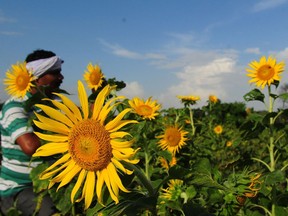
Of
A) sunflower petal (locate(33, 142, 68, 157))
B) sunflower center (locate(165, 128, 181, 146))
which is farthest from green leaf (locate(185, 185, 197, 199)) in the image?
sunflower center (locate(165, 128, 181, 146))

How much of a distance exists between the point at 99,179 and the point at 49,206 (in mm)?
1891

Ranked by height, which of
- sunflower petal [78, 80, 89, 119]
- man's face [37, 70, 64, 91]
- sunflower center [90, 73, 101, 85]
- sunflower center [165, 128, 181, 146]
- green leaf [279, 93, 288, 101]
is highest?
man's face [37, 70, 64, 91]

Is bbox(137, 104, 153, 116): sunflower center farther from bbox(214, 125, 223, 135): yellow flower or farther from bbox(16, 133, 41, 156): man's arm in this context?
bbox(214, 125, 223, 135): yellow flower

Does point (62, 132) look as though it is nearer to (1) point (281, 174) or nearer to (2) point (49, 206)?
(1) point (281, 174)

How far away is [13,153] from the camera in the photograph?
3373mm

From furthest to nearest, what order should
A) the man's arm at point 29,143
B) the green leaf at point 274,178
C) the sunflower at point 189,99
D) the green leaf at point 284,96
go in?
1. the sunflower at point 189,99
2. the man's arm at point 29,143
3. the green leaf at point 284,96
4. the green leaf at point 274,178

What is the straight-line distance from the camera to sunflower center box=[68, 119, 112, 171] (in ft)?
4.39

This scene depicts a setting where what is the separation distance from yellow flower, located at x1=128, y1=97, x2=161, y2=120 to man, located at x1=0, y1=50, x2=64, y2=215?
0.67 metres

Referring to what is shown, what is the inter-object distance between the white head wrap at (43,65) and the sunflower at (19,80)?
0.46 m

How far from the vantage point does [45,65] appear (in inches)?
129

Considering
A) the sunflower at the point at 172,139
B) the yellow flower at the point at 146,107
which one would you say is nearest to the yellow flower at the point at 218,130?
the sunflower at the point at 172,139

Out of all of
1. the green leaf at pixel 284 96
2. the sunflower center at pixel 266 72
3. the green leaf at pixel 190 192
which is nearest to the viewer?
the green leaf at pixel 190 192

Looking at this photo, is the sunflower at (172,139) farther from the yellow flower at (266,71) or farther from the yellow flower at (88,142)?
the yellow flower at (88,142)

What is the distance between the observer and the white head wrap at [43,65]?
3240mm
